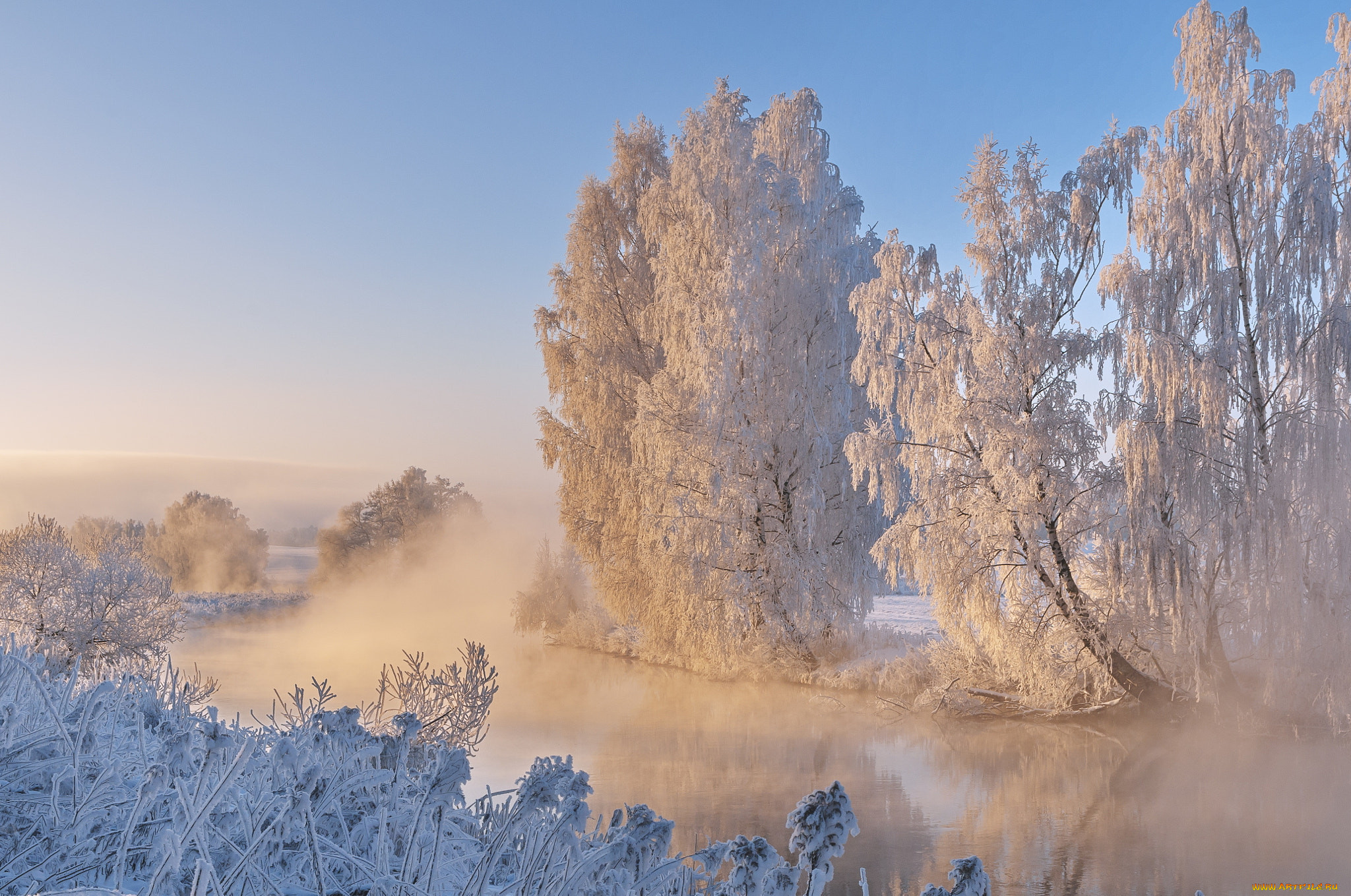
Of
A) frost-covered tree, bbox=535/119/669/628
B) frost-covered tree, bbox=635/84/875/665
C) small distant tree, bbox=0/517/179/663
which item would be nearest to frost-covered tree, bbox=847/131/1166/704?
frost-covered tree, bbox=635/84/875/665

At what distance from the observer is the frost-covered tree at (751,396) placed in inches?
548

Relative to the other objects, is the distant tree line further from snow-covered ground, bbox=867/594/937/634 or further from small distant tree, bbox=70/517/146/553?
snow-covered ground, bbox=867/594/937/634

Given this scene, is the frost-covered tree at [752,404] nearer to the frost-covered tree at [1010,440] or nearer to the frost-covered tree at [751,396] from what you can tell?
the frost-covered tree at [751,396]

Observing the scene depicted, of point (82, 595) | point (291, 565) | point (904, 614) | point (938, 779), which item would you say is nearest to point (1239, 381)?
point (938, 779)

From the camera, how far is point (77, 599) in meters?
11.3

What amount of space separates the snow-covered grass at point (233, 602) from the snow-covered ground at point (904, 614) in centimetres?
1897

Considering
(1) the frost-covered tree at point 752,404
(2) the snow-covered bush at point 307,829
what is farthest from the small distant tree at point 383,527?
(2) the snow-covered bush at point 307,829

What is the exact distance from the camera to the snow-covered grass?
2539cm

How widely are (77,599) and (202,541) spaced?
70.0 feet

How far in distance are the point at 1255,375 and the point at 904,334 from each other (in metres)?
4.03

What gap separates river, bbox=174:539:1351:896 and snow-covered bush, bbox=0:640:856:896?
14.0ft

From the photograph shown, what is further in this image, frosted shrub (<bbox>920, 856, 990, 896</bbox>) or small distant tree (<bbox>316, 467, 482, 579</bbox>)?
small distant tree (<bbox>316, 467, 482, 579</bbox>)

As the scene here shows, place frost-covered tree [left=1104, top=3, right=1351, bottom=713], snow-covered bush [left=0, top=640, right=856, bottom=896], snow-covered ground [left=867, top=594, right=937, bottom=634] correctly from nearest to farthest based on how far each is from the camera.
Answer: snow-covered bush [left=0, top=640, right=856, bottom=896] < frost-covered tree [left=1104, top=3, right=1351, bottom=713] < snow-covered ground [left=867, top=594, right=937, bottom=634]

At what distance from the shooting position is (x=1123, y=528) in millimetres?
9961
